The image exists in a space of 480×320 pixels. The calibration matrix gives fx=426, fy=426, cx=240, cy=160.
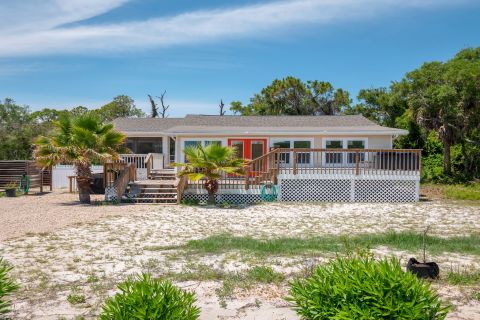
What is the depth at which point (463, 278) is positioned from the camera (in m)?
6.14

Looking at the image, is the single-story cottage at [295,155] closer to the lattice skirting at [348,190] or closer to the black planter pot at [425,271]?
the lattice skirting at [348,190]

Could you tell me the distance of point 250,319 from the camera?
487cm

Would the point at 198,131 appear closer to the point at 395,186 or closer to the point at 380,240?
the point at 395,186

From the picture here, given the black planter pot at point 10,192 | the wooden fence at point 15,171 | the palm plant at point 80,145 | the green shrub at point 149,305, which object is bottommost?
the black planter pot at point 10,192

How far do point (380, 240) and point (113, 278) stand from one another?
213 inches

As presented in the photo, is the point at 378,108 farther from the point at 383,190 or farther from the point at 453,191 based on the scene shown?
the point at 383,190

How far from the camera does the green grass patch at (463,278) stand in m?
6.04

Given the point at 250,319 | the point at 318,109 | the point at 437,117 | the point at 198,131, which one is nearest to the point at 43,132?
the point at 198,131

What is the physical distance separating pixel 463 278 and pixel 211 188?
10988 millimetres

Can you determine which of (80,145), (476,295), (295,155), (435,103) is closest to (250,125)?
(295,155)

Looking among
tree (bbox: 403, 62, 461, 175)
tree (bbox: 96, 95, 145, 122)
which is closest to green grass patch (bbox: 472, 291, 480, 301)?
tree (bbox: 403, 62, 461, 175)

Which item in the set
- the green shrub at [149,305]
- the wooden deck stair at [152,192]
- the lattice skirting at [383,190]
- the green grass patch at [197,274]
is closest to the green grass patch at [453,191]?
the lattice skirting at [383,190]

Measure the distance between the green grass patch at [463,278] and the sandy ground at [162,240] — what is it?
0.21m

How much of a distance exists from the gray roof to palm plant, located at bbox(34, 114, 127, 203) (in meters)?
4.55
